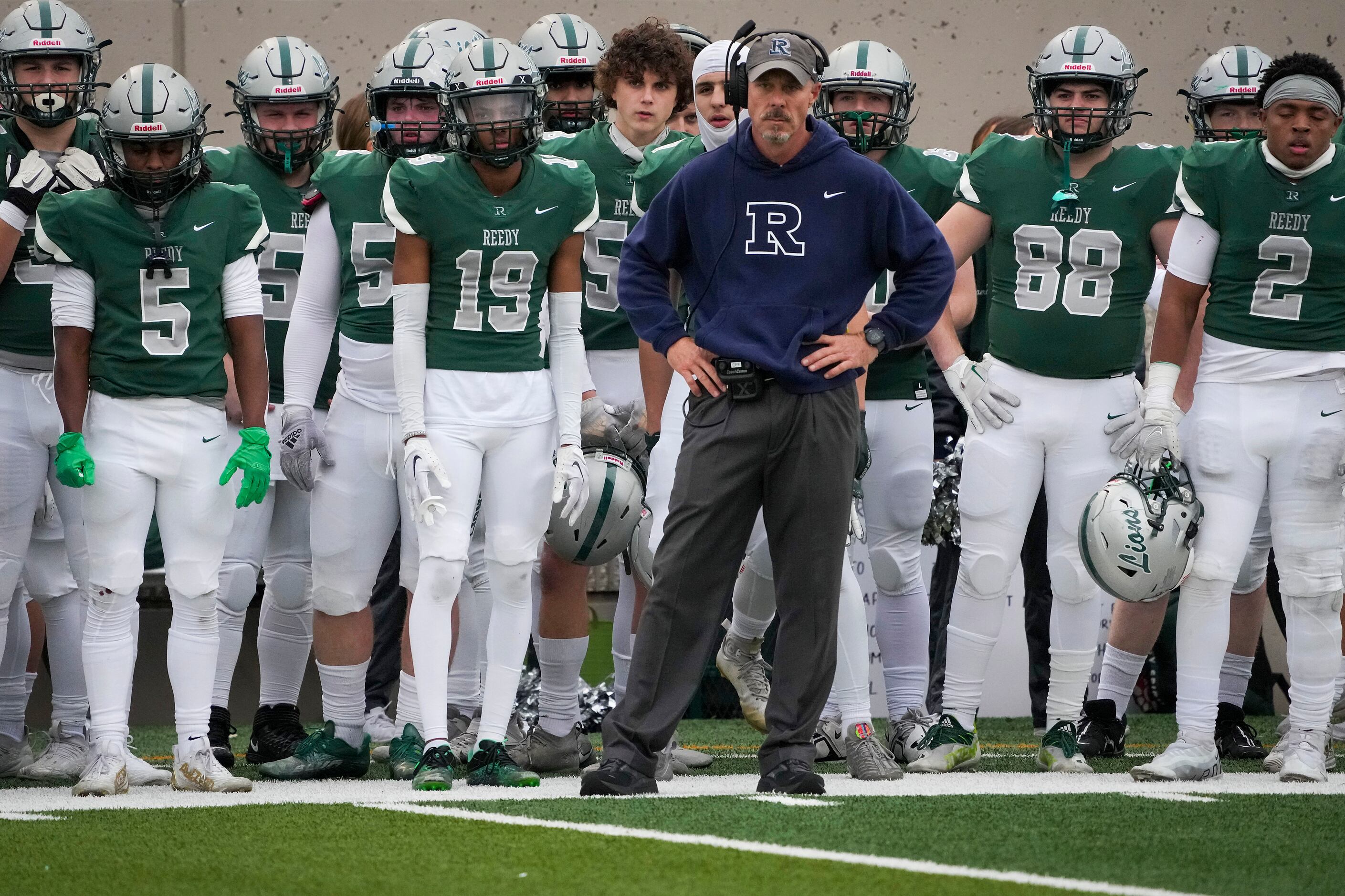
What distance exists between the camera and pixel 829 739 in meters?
Answer: 5.08

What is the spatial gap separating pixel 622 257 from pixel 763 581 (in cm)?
120

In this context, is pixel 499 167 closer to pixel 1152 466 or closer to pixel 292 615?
pixel 292 615

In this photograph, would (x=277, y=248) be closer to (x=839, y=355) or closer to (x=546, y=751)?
(x=546, y=751)

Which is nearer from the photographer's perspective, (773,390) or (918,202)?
(773,390)

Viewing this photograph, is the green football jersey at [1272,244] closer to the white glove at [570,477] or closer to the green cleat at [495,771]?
the white glove at [570,477]

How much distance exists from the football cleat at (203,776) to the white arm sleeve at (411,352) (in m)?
0.89

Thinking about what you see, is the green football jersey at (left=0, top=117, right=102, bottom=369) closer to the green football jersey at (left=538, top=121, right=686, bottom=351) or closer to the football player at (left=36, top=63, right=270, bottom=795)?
the football player at (left=36, top=63, right=270, bottom=795)

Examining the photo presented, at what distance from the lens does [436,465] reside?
14.2ft

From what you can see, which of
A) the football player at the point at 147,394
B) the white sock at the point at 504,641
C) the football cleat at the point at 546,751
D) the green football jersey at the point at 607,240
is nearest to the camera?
the football player at the point at 147,394

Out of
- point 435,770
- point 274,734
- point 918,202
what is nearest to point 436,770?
point 435,770

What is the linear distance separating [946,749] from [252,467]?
6.35ft

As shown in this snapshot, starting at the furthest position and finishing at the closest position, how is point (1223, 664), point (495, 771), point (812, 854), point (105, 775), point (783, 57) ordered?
1. point (1223, 664)
2. point (495, 771)
3. point (105, 775)
4. point (783, 57)
5. point (812, 854)

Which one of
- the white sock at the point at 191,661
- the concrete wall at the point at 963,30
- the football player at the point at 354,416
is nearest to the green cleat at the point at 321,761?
the football player at the point at 354,416

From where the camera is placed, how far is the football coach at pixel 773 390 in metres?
4.05
